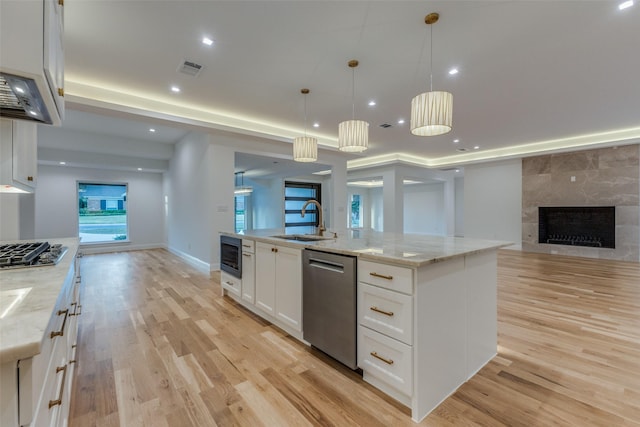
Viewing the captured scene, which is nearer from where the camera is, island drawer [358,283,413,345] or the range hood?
the range hood

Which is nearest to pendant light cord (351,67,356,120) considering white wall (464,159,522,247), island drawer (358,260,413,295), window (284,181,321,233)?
island drawer (358,260,413,295)

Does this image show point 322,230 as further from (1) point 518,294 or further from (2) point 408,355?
(1) point 518,294

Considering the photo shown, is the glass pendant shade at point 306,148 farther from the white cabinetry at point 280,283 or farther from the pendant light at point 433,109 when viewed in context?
the pendant light at point 433,109

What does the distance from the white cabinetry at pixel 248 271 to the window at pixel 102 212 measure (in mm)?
6818

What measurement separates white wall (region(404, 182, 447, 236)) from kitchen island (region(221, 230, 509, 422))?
1085 cm

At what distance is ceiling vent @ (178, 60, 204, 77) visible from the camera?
3163 millimetres

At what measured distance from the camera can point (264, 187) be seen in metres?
10.9

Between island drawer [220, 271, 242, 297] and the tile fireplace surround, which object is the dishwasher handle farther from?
the tile fireplace surround

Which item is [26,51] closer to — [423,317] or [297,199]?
[423,317]

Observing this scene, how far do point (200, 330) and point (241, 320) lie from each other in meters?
0.40

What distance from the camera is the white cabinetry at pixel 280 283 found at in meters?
2.35

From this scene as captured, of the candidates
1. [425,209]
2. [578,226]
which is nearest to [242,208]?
[425,209]

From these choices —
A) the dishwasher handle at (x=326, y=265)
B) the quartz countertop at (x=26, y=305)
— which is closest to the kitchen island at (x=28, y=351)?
the quartz countertop at (x=26, y=305)

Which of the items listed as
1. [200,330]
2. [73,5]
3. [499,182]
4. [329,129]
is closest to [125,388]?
[200,330]
